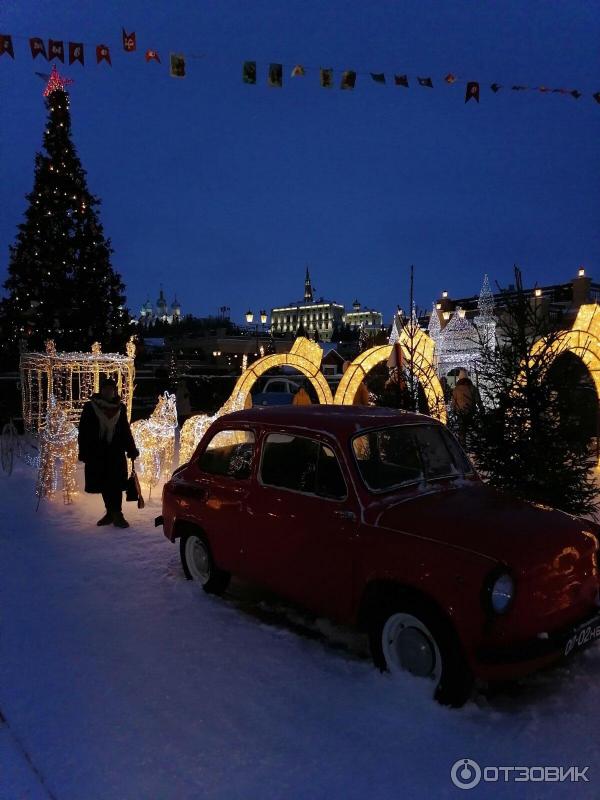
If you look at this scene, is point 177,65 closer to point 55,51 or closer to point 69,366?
point 55,51

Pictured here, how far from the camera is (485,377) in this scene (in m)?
6.25

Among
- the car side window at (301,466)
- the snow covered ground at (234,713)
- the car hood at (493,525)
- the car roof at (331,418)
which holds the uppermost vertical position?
the car roof at (331,418)

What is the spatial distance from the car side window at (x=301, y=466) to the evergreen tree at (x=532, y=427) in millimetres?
2575

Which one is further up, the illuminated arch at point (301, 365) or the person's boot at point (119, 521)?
the illuminated arch at point (301, 365)

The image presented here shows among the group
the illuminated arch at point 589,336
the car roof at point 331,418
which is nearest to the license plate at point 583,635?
the car roof at point 331,418

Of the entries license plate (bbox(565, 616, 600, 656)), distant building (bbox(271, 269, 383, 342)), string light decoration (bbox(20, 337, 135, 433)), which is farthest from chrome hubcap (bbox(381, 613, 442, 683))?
distant building (bbox(271, 269, 383, 342))

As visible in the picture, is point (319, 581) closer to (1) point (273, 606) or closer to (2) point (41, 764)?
(1) point (273, 606)

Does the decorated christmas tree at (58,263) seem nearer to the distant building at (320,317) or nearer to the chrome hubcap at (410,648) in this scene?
the chrome hubcap at (410,648)

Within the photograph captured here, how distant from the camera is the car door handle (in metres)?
3.82

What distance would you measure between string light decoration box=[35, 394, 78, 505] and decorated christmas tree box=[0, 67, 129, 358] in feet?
39.6

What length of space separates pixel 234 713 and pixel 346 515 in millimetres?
1421

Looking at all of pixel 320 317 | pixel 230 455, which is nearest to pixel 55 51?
pixel 230 455

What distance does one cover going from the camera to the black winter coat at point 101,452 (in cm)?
716

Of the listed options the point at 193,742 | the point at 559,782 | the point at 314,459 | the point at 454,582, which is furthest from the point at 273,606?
the point at 559,782
